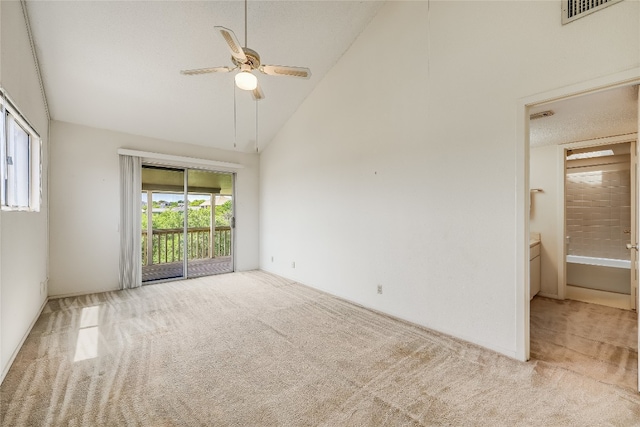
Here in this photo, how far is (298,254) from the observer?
469 centimetres

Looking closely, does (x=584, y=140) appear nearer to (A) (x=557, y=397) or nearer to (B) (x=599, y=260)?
(B) (x=599, y=260)

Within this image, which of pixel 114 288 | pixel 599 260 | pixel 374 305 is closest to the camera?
pixel 374 305

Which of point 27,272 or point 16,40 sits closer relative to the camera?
point 16,40

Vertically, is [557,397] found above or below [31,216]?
below

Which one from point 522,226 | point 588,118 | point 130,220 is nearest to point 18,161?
point 130,220

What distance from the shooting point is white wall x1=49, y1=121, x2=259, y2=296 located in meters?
3.79

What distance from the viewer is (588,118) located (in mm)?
2869

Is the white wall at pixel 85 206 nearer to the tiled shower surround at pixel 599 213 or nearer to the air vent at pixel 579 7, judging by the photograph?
the air vent at pixel 579 7

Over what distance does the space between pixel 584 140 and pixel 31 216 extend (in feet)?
21.8

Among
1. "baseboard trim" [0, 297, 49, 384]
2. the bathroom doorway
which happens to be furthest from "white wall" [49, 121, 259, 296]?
the bathroom doorway

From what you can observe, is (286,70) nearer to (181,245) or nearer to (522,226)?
(522,226)

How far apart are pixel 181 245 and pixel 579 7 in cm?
695

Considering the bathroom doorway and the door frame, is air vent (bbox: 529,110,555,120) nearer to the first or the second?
the door frame

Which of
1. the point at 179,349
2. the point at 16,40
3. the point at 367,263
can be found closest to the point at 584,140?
the point at 367,263
